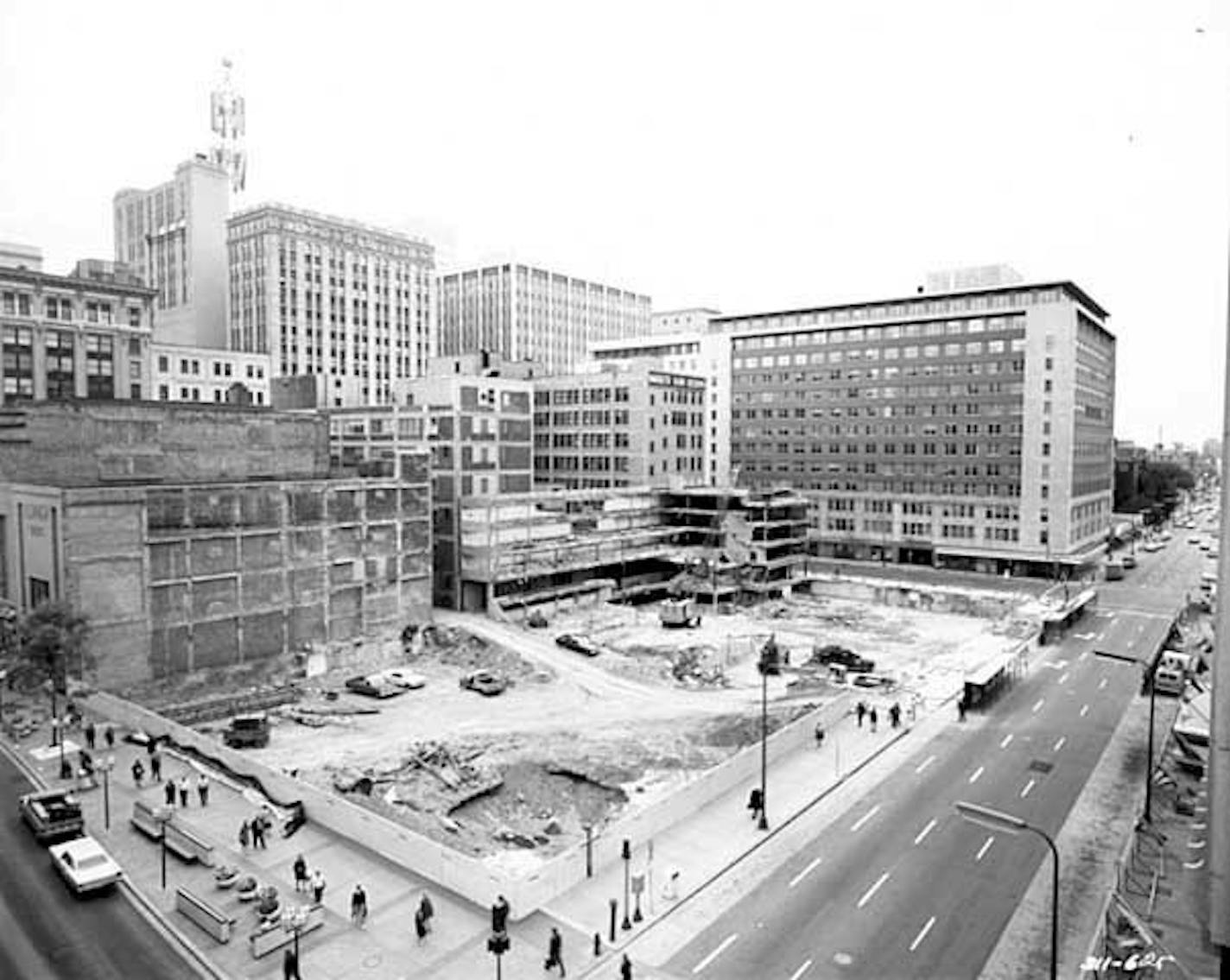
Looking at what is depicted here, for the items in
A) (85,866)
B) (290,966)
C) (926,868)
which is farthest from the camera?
(926,868)

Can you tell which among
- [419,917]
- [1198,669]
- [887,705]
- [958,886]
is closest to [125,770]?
[419,917]

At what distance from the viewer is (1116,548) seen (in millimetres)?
134750

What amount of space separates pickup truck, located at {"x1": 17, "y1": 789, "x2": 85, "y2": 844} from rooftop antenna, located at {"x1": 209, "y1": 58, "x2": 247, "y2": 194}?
148 m

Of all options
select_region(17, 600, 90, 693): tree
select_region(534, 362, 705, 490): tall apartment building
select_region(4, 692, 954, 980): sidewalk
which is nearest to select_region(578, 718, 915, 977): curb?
select_region(4, 692, 954, 980): sidewalk

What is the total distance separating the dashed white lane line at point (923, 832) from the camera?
3494 centimetres

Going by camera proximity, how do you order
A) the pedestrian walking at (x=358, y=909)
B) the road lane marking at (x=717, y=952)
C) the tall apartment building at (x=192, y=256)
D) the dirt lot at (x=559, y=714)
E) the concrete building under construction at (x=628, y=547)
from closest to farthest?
the road lane marking at (x=717, y=952) < the pedestrian walking at (x=358, y=909) < the dirt lot at (x=559, y=714) < the concrete building under construction at (x=628, y=547) < the tall apartment building at (x=192, y=256)

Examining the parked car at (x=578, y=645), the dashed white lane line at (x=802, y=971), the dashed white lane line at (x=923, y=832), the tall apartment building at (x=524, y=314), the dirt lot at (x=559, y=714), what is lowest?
the dirt lot at (x=559, y=714)

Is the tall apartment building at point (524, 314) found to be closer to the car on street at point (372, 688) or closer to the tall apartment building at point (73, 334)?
the tall apartment building at point (73, 334)

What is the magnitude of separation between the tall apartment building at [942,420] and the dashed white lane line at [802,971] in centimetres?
9160

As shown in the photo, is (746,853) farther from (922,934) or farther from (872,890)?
(922,934)

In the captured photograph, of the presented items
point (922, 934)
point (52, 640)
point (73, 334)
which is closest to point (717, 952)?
point (922, 934)

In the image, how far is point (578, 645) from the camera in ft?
221

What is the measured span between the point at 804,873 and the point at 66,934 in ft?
81.1

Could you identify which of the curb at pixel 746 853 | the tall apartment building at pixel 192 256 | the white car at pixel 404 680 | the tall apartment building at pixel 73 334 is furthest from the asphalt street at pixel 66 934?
the tall apartment building at pixel 192 256
